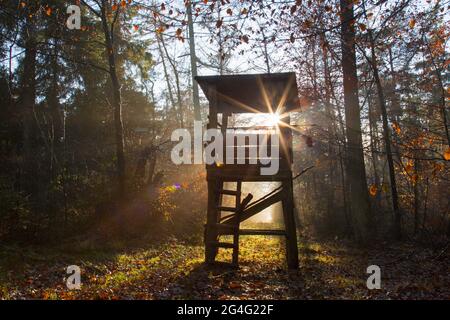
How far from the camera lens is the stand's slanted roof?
9734mm

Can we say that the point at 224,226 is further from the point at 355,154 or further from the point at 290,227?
the point at 355,154

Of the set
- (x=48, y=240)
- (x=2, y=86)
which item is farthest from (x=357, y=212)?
(x=2, y=86)

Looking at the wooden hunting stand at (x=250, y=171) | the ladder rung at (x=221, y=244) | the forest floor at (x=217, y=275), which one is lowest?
the forest floor at (x=217, y=275)

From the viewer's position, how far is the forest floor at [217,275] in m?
7.19

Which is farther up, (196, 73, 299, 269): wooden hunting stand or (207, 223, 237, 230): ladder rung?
(196, 73, 299, 269): wooden hunting stand

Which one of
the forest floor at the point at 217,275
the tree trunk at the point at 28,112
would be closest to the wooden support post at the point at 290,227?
the forest floor at the point at 217,275

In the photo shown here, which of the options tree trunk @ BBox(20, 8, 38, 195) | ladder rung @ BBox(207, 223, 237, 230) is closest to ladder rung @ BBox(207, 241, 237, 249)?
ladder rung @ BBox(207, 223, 237, 230)

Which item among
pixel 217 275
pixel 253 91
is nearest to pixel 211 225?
pixel 217 275

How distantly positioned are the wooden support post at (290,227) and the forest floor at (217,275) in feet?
1.09

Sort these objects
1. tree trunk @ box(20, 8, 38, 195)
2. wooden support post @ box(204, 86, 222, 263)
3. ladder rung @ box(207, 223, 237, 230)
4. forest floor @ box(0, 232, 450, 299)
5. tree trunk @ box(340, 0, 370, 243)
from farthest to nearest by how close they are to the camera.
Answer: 1. tree trunk @ box(20, 8, 38, 195)
2. tree trunk @ box(340, 0, 370, 243)
3. wooden support post @ box(204, 86, 222, 263)
4. ladder rung @ box(207, 223, 237, 230)
5. forest floor @ box(0, 232, 450, 299)

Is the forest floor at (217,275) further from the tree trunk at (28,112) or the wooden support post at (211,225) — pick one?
the tree trunk at (28,112)

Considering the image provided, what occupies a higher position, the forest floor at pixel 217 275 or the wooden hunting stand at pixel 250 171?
the wooden hunting stand at pixel 250 171

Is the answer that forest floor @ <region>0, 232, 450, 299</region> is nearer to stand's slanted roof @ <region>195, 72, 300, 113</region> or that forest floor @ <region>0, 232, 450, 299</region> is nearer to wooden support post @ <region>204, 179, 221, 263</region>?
wooden support post @ <region>204, 179, 221, 263</region>

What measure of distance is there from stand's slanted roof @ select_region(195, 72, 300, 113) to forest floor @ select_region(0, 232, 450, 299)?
14.4 ft
